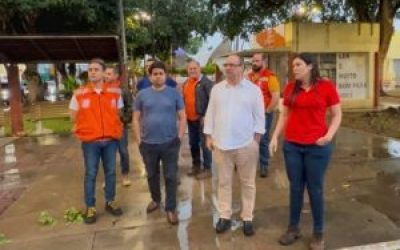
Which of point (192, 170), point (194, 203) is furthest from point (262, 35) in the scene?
point (194, 203)

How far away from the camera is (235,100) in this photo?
14.0ft

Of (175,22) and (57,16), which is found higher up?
(175,22)

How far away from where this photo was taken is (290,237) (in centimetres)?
419

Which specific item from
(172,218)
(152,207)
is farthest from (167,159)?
(152,207)

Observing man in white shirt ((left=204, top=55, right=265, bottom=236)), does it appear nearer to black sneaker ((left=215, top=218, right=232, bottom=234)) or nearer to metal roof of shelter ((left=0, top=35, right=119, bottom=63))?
black sneaker ((left=215, top=218, right=232, bottom=234))

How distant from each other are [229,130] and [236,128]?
7 centimetres

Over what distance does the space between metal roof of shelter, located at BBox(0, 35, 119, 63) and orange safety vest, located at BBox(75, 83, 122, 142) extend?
17.5 ft

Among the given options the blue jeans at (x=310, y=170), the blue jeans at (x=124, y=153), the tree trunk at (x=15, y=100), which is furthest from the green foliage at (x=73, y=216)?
the tree trunk at (x=15, y=100)

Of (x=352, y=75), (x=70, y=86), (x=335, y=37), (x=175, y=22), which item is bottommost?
(x=70, y=86)

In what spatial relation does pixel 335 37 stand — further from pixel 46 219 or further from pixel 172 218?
pixel 46 219

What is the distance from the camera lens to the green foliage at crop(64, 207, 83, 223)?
506 centimetres

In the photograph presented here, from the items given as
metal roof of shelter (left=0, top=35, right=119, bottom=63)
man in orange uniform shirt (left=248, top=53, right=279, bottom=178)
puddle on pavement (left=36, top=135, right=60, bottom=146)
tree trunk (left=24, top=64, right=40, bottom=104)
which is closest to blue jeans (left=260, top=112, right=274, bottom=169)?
man in orange uniform shirt (left=248, top=53, right=279, bottom=178)

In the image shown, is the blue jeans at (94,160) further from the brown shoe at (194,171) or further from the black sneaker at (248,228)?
the brown shoe at (194,171)

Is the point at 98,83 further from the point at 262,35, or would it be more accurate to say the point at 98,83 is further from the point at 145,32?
the point at 145,32
